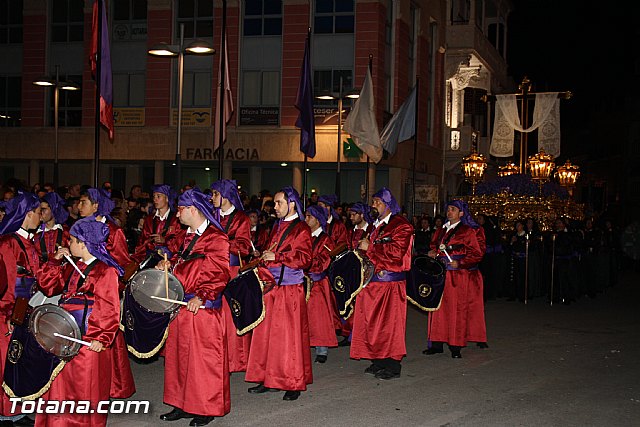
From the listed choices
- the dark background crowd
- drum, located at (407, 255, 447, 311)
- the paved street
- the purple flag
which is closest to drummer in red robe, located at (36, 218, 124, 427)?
the paved street

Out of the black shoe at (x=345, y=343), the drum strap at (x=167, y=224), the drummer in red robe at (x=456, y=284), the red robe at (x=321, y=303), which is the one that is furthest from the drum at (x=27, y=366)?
the black shoe at (x=345, y=343)

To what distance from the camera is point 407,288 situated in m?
10.5

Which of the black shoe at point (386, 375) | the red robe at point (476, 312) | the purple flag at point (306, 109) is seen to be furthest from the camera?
the purple flag at point (306, 109)

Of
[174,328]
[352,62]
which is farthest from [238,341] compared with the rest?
[352,62]

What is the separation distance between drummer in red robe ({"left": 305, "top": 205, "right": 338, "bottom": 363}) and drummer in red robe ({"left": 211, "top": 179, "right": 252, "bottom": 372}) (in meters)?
1.16

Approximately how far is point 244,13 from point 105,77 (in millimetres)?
17806

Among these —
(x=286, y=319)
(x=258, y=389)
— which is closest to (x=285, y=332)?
(x=286, y=319)

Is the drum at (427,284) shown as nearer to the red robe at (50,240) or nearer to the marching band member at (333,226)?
the marching band member at (333,226)

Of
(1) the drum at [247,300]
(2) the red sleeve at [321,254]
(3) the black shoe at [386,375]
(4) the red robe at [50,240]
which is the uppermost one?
(4) the red robe at [50,240]

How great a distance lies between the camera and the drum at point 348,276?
31.0ft

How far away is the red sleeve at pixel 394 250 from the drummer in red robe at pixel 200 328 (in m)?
2.87

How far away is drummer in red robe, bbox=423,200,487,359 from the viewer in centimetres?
1071

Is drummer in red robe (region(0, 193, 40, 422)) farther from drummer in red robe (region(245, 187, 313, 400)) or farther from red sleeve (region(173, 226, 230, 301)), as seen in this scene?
drummer in red robe (region(245, 187, 313, 400))

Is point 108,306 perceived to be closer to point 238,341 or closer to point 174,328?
point 174,328
